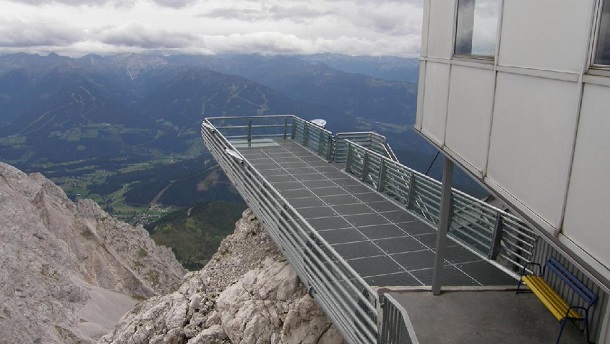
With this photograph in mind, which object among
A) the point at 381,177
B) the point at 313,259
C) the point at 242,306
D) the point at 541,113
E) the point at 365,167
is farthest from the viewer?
the point at 365,167

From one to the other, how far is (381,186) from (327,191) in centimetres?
159

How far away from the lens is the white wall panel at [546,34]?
367 centimetres

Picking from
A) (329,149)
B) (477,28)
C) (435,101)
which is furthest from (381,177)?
(477,28)

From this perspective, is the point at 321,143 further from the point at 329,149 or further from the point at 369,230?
the point at 369,230

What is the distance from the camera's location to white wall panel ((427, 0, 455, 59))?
6730mm

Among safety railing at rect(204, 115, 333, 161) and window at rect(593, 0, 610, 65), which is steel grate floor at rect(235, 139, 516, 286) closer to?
safety railing at rect(204, 115, 333, 161)

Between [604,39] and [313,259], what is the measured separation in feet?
21.7

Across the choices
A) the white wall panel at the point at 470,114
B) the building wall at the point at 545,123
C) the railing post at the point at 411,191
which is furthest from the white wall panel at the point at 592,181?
the railing post at the point at 411,191

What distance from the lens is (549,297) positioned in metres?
7.35

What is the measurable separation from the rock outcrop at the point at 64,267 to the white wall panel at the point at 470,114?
3574 centimetres

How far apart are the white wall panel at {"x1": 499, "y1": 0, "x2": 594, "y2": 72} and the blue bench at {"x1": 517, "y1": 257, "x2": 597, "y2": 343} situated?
144 inches

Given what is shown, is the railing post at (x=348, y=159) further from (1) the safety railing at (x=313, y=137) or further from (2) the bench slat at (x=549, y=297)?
(2) the bench slat at (x=549, y=297)

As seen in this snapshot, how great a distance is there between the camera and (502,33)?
5027 millimetres

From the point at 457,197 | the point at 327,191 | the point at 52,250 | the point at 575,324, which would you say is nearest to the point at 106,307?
the point at 52,250
